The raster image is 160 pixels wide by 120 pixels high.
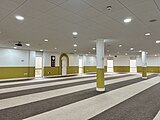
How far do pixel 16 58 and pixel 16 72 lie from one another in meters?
1.47

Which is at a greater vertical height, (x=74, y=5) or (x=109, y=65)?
(x=74, y=5)

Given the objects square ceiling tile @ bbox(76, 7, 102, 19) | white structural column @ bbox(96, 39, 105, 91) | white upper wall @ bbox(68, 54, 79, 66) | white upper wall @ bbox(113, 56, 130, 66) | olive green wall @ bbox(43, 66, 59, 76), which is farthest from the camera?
white upper wall @ bbox(113, 56, 130, 66)

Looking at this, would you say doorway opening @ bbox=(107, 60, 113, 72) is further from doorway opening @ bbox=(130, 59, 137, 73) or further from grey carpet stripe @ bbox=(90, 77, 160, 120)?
grey carpet stripe @ bbox=(90, 77, 160, 120)

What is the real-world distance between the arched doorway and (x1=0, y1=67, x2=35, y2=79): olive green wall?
4083 mm

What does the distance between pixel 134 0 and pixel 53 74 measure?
14.8 metres

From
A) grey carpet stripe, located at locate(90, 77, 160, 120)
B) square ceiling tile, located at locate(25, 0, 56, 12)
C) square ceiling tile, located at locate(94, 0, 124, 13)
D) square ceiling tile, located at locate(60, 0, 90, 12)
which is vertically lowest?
grey carpet stripe, located at locate(90, 77, 160, 120)

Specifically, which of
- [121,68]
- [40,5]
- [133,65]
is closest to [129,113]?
[40,5]

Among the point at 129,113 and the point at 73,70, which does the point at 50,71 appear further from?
the point at 129,113

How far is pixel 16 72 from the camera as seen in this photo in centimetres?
1333

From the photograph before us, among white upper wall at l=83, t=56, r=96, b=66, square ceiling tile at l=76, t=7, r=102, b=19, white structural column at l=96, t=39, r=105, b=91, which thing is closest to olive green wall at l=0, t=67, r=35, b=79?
Result: white structural column at l=96, t=39, r=105, b=91

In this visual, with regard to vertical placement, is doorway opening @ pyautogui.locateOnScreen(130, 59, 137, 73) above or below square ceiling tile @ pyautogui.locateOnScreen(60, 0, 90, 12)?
below

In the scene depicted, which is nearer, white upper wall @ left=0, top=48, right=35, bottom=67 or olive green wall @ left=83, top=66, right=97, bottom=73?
white upper wall @ left=0, top=48, right=35, bottom=67

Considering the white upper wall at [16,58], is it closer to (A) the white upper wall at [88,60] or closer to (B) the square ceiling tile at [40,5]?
(A) the white upper wall at [88,60]

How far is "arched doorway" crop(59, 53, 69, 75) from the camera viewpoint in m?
17.6
